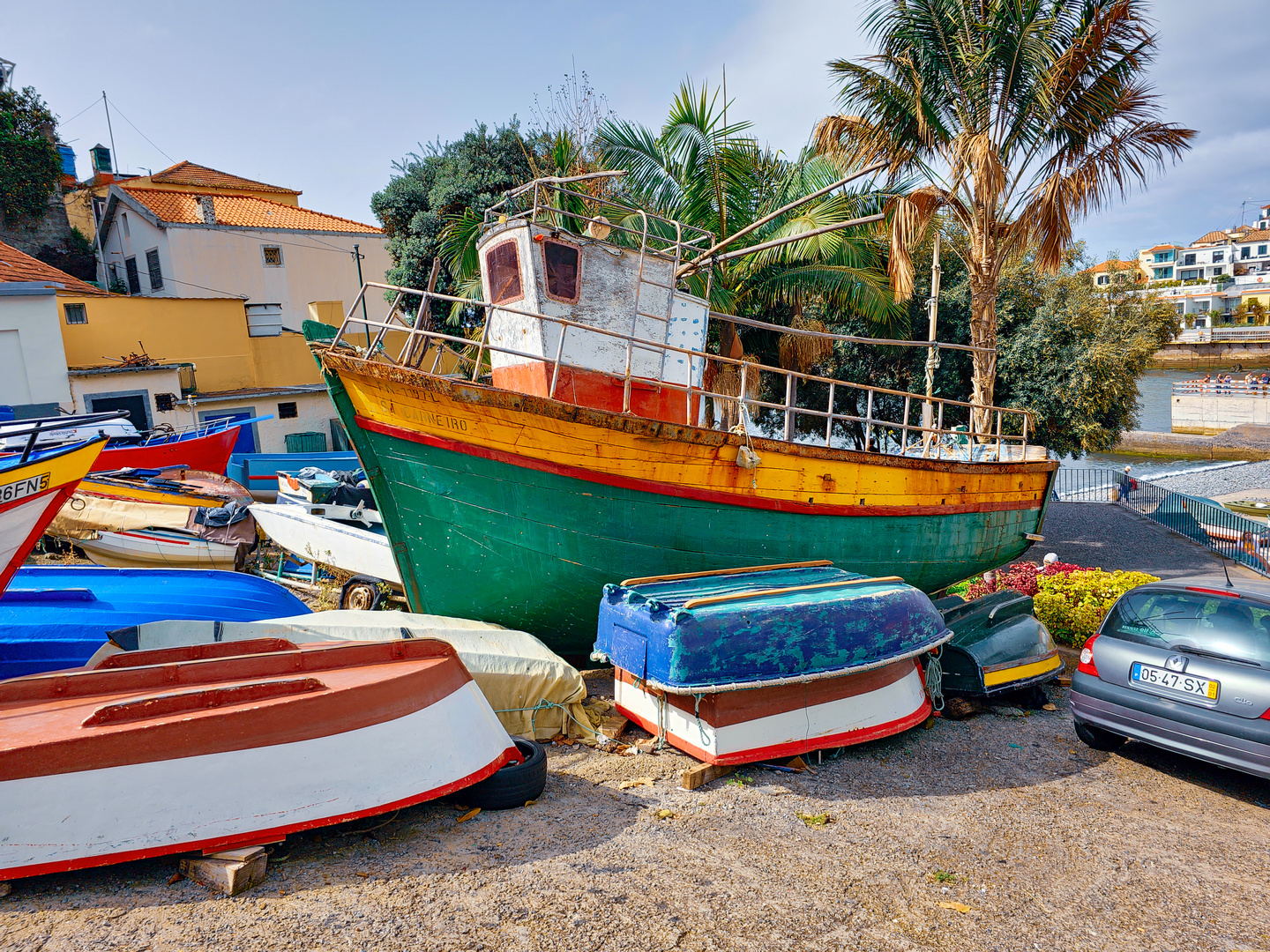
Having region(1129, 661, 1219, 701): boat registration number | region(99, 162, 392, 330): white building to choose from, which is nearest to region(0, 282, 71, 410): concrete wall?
region(99, 162, 392, 330): white building

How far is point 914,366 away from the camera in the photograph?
57.6ft

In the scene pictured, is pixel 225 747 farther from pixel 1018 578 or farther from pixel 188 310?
pixel 188 310

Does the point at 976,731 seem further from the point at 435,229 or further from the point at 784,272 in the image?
the point at 435,229

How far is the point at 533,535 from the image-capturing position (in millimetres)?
7523

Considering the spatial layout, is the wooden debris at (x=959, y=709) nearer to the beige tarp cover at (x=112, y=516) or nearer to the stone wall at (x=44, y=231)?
the beige tarp cover at (x=112, y=516)

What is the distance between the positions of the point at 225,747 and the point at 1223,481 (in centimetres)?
3139

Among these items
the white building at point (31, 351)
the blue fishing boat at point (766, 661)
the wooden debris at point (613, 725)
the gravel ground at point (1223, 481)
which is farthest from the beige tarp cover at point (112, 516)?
the gravel ground at point (1223, 481)

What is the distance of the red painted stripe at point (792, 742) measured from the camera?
5.99m

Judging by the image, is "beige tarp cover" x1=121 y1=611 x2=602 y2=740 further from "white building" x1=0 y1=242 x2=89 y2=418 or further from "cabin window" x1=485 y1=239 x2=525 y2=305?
"white building" x1=0 y1=242 x2=89 y2=418

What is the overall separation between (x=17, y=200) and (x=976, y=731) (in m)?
39.9

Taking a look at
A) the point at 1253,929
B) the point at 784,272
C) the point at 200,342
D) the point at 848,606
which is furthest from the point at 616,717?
the point at 200,342

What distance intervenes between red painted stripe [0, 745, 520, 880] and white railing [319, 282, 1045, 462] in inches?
131

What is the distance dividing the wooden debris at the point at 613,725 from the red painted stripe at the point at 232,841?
179cm

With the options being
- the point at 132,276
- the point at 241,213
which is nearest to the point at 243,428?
the point at 241,213
